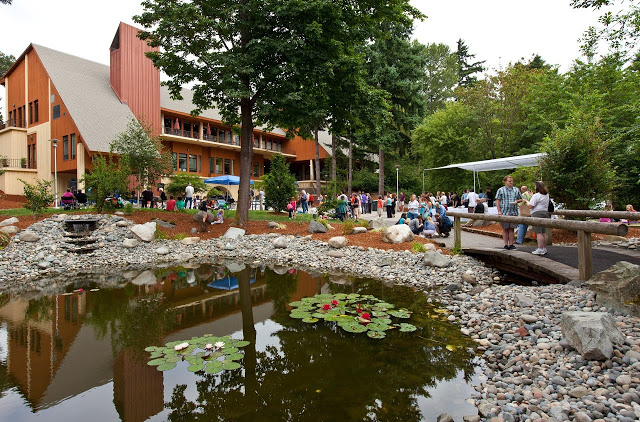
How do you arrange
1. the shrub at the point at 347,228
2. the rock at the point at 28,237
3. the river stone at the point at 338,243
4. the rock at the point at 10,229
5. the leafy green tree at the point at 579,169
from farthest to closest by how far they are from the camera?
1. the shrub at the point at 347,228
2. the rock at the point at 10,229
3. the river stone at the point at 338,243
4. the rock at the point at 28,237
5. the leafy green tree at the point at 579,169

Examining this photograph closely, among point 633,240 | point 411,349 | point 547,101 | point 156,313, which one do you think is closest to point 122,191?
point 156,313

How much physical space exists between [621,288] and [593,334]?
1.34 m

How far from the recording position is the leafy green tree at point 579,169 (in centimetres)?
1017

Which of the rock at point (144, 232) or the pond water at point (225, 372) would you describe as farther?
the rock at point (144, 232)

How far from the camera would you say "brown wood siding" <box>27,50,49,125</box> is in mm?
26531

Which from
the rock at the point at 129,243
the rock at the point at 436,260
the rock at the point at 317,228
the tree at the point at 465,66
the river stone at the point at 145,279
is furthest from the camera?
the tree at the point at 465,66

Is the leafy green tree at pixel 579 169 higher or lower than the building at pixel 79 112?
lower

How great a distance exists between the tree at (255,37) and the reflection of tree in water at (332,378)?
976 cm

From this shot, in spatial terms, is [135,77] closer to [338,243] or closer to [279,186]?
[279,186]

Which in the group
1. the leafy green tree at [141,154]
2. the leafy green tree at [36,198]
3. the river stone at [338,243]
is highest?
the leafy green tree at [141,154]

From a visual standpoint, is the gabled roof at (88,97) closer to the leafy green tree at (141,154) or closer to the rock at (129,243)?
the leafy green tree at (141,154)

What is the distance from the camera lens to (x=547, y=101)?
22.6m

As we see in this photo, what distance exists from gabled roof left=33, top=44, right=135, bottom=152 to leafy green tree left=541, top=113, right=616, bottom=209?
2509 centimetres

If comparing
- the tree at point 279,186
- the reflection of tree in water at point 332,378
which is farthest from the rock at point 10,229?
the reflection of tree in water at point 332,378
